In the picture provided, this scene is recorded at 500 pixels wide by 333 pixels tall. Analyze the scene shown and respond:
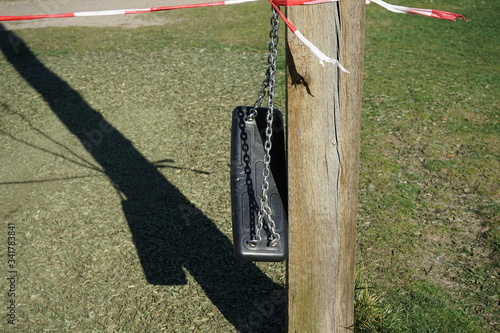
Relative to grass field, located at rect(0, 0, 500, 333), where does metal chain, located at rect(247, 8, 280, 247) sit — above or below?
above

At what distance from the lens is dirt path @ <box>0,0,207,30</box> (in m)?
10.4

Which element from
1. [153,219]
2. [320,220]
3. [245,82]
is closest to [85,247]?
[153,219]

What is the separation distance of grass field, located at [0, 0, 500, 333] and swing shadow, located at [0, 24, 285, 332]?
0.6 inches

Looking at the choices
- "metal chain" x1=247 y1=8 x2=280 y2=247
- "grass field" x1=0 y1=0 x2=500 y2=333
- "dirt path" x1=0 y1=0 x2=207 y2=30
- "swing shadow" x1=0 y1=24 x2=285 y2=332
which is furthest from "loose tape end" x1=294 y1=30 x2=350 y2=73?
"dirt path" x1=0 y1=0 x2=207 y2=30

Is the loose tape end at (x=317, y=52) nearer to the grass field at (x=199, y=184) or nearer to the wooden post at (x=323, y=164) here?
the wooden post at (x=323, y=164)

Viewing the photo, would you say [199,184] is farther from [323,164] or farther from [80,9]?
[80,9]

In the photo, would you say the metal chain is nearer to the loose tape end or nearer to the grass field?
the loose tape end

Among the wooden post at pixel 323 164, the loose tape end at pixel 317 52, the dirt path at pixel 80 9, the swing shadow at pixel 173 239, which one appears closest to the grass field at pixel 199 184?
the swing shadow at pixel 173 239

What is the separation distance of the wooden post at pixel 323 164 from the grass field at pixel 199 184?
2.31ft

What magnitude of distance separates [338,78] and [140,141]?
12.9 feet

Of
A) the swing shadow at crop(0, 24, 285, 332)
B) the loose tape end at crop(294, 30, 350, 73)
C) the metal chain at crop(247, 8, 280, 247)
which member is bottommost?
the swing shadow at crop(0, 24, 285, 332)

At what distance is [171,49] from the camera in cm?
886

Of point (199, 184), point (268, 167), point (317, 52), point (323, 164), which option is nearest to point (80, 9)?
point (199, 184)

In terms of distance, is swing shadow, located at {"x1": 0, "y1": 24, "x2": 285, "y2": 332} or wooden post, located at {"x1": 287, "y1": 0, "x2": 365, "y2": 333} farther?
swing shadow, located at {"x1": 0, "y1": 24, "x2": 285, "y2": 332}
